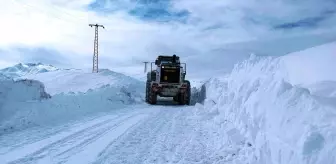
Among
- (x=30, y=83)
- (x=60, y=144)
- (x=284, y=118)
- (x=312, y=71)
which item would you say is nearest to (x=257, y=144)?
(x=284, y=118)

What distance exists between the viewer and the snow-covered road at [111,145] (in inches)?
273

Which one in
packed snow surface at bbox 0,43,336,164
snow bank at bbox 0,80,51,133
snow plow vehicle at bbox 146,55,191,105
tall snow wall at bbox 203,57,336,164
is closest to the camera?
tall snow wall at bbox 203,57,336,164

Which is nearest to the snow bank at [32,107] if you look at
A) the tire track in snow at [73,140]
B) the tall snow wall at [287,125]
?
the tire track in snow at [73,140]

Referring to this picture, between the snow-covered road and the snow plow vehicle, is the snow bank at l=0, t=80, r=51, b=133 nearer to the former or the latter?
the snow-covered road

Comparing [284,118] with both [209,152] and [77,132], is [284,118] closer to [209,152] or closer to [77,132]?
[209,152]

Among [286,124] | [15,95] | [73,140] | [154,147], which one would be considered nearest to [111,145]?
[154,147]

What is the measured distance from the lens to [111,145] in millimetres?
8297

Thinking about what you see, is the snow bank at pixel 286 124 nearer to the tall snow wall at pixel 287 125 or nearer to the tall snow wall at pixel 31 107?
the tall snow wall at pixel 287 125

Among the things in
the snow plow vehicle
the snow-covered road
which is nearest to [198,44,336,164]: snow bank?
the snow-covered road

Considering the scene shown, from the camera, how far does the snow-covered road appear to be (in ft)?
22.7

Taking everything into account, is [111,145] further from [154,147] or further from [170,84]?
[170,84]

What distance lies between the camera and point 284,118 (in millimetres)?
5305

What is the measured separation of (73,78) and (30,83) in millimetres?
33919

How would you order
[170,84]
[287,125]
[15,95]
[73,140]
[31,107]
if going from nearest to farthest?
[287,125]
[73,140]
[31,107]
[15,95]
[170,84]
